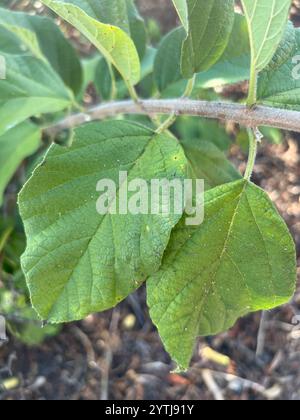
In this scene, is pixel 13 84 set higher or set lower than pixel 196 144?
higher

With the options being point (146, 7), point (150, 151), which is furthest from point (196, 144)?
point (146, 7)

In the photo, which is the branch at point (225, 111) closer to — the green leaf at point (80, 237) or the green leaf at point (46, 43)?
the green leaf at point (80, 237)

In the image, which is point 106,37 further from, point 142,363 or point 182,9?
point 142,363

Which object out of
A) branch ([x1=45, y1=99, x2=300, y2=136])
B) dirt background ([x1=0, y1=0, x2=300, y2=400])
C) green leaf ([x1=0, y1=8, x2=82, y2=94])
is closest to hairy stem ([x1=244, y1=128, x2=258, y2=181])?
branch ([x1=45, y1=99, x2=300, y2=136])

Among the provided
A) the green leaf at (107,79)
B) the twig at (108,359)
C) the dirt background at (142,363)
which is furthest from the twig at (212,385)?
the green leaf at (107,79)

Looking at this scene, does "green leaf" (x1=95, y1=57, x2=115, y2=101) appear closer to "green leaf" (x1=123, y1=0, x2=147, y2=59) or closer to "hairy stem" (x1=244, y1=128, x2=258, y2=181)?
"green leaf" (x1=123, y1=0, x2=147, y2=59)

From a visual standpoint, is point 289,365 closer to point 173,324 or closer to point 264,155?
point 264,155

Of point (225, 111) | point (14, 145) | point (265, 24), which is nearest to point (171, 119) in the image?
point (225, 111)
